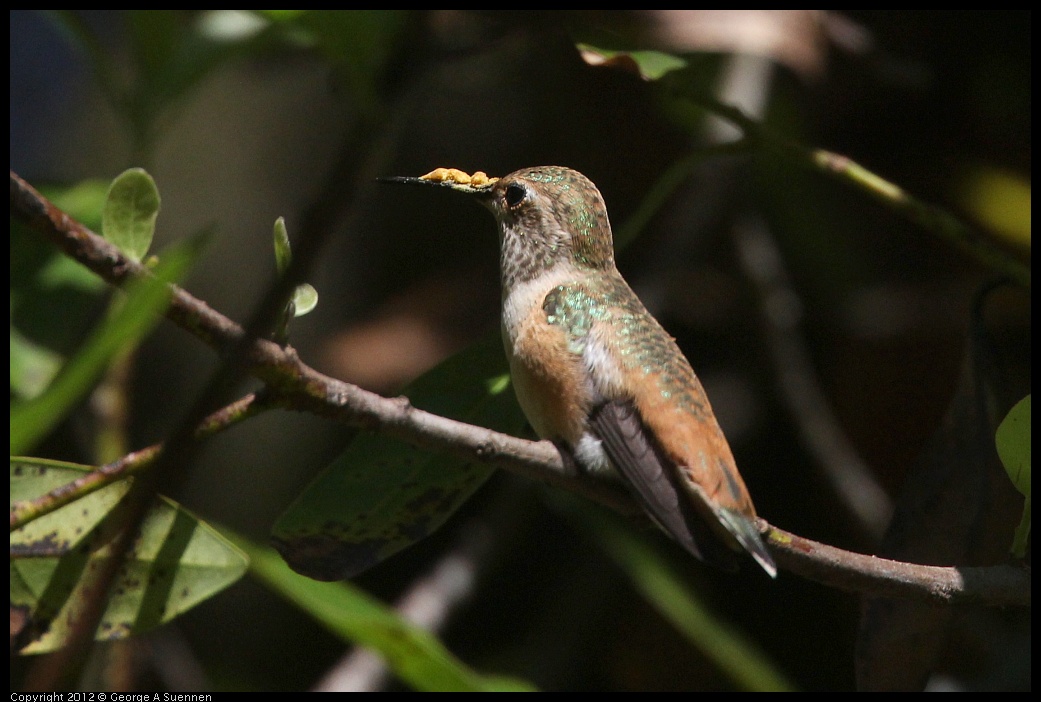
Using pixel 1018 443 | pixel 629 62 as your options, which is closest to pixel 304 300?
pixel 629 62

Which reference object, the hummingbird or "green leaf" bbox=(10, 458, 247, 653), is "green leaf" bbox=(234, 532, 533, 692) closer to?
"green leaf" bbox=(10, 458, 247, 653)

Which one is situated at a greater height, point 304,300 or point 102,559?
point 304,300

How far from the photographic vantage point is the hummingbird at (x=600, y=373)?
155 centimetres

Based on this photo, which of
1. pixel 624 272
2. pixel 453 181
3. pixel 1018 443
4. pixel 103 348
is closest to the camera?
pixel 103 348

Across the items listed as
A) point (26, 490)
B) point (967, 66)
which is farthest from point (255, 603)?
point (967, 66)

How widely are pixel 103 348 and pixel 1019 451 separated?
115 centimetres

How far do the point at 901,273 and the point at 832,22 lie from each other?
3.29 feet

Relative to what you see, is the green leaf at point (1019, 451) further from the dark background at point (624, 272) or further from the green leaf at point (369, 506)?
the dark background at point (624, 272)

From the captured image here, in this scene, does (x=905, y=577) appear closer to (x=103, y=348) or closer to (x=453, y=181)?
(x=103, y=348)

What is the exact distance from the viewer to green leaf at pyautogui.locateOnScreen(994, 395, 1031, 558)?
1.30 m

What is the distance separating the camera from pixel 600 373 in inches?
67.9

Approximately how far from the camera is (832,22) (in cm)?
322

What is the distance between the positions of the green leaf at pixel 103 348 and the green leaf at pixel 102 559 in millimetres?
394

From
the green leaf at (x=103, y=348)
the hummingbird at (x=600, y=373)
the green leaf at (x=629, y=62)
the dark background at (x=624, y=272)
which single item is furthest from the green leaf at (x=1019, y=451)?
the dark background at (x=624, y=272)
